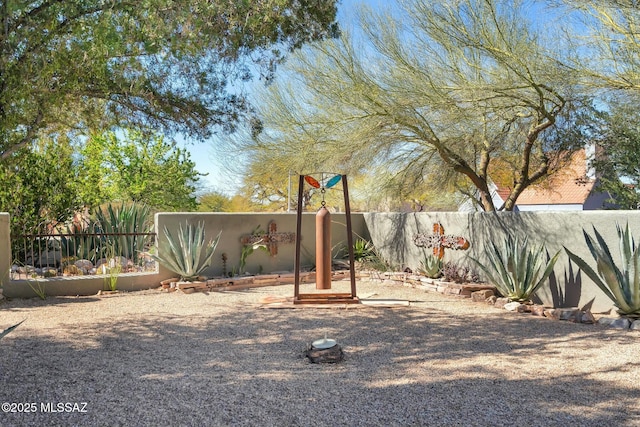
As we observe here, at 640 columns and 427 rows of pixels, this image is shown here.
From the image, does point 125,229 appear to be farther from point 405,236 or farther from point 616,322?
point 616,322

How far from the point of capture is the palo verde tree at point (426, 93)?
9.60 meters

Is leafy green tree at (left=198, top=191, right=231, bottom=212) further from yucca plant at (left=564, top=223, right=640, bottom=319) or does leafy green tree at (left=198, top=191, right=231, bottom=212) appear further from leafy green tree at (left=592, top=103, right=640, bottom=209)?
yucca plant at (left=564, top=223, right=640, bottom=319)

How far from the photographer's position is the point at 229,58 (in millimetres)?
8078

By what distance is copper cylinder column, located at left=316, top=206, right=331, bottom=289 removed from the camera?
8.62m

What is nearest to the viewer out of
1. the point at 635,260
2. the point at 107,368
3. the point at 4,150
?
the point at 107,368

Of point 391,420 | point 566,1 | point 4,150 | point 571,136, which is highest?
point 566,1

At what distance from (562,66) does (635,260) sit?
376 cm

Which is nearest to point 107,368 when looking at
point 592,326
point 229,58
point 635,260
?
point 229,58

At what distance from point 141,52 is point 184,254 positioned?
4138mm

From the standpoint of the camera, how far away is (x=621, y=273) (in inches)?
292

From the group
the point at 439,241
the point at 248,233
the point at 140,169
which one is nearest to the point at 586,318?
the point at 439,241

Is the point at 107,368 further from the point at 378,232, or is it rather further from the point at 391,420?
the point at 378,232

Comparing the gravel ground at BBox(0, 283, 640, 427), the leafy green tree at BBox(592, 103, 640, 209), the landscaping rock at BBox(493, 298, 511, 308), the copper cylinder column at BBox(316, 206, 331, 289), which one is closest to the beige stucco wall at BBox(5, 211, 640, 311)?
the landscaping rock at BBox(493, 298, 511, 308)

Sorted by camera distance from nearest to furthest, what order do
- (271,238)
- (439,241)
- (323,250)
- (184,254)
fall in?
1. (323,250)
2. (184,254)
3. (439,241)
4. (271,238)
